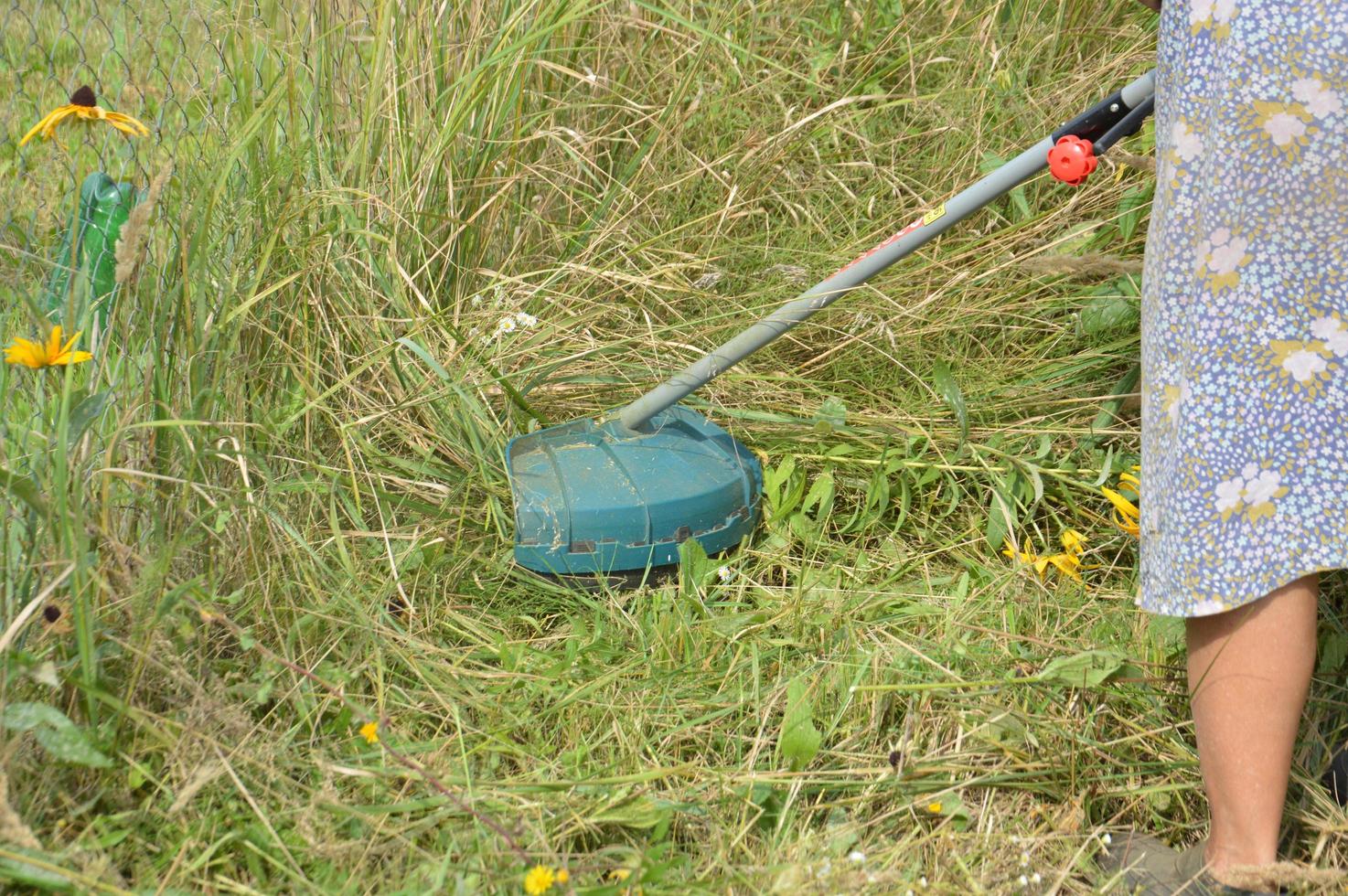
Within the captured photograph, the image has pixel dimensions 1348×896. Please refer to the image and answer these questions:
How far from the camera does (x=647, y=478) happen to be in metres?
1.86

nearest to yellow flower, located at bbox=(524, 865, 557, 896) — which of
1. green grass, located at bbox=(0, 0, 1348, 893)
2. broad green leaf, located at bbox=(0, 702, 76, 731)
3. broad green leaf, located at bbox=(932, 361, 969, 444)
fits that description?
green grass, located at bbox=(0, 0, 1348, 893)

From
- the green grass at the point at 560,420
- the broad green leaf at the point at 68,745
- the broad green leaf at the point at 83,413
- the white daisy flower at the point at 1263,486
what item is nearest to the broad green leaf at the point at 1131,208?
the green grass at the point at 560,420

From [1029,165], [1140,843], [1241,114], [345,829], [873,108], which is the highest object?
[1241,114]

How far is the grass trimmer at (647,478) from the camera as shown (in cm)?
180

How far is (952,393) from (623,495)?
0.63m

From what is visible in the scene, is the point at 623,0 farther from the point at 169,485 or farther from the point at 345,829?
the point at 345,829

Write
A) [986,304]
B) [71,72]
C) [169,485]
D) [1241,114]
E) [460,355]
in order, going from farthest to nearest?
[71,72] < [986,304] < [460,355] < [169,485] < [1241,114]

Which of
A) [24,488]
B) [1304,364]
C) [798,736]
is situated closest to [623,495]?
[798,736]

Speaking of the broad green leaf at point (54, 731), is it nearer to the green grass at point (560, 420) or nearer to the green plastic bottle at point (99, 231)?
the green grass at point (560, 420)

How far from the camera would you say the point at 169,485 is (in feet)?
5.00

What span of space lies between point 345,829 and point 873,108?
1854 millimetres

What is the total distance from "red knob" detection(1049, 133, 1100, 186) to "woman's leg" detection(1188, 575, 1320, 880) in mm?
567

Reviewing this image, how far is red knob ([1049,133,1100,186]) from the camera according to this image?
1.52m

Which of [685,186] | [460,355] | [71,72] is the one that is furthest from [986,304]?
[71,72]
